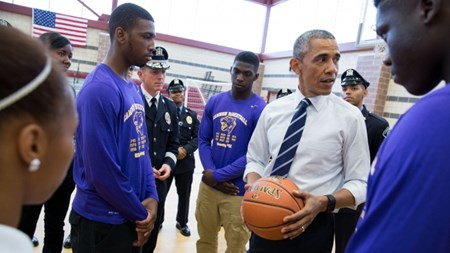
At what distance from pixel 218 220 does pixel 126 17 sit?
203 centimetres

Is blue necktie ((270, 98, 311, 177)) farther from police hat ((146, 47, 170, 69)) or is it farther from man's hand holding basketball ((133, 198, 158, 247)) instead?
police hat ((146, 47, 170, 69))

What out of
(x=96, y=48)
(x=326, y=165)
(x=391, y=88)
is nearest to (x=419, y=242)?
(x=326, y=165)

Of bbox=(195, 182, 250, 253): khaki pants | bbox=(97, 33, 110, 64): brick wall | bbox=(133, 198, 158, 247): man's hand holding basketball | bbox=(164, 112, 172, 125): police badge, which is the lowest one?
bbox=(195, 182, 250, 253): khaki pants

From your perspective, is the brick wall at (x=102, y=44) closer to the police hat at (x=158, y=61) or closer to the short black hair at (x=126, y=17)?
the police hat at (x=158, y=61)

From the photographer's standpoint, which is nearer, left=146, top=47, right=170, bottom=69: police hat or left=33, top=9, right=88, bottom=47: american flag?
left=146, top=47, right=170, bottom=69: police hat

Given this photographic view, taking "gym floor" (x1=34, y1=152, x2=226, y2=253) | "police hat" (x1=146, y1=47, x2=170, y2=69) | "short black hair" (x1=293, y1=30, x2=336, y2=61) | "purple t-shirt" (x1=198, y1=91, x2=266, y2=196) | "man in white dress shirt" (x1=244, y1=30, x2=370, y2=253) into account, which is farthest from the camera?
"gym floor" (x1=34, y1=152, x2=226, y2=253)

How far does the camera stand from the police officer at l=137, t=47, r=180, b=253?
3.16 meters

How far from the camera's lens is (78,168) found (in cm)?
190

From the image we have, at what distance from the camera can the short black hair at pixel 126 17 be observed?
198 cm

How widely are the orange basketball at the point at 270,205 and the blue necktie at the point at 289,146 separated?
104 millimetres

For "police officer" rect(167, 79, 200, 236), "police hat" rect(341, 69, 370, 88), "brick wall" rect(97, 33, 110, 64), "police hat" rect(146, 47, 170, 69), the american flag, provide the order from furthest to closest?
"brick wall" rect(97, 33, 110, 64)
the american flag
"police officer" rect(167, 79, 200, 236)
"police hat" rect(341, 69, 370, 88)
"police hat" rect(146, 47, 170, 69)

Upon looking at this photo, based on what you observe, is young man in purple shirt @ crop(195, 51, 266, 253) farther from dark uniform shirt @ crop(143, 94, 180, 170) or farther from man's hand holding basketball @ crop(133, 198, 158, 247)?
man's hand holding basketball @ crop(133, 198, 158, 247)

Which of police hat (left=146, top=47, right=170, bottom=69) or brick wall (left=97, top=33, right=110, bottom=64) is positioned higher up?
brick wall (left=97, top=33, right=110, bottom=64)

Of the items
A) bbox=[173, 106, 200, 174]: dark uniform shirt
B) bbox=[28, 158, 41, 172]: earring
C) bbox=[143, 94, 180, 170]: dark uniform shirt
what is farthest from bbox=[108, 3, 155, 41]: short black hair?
bbox=[173, 106, 200, 174]: dark uniform shirt
